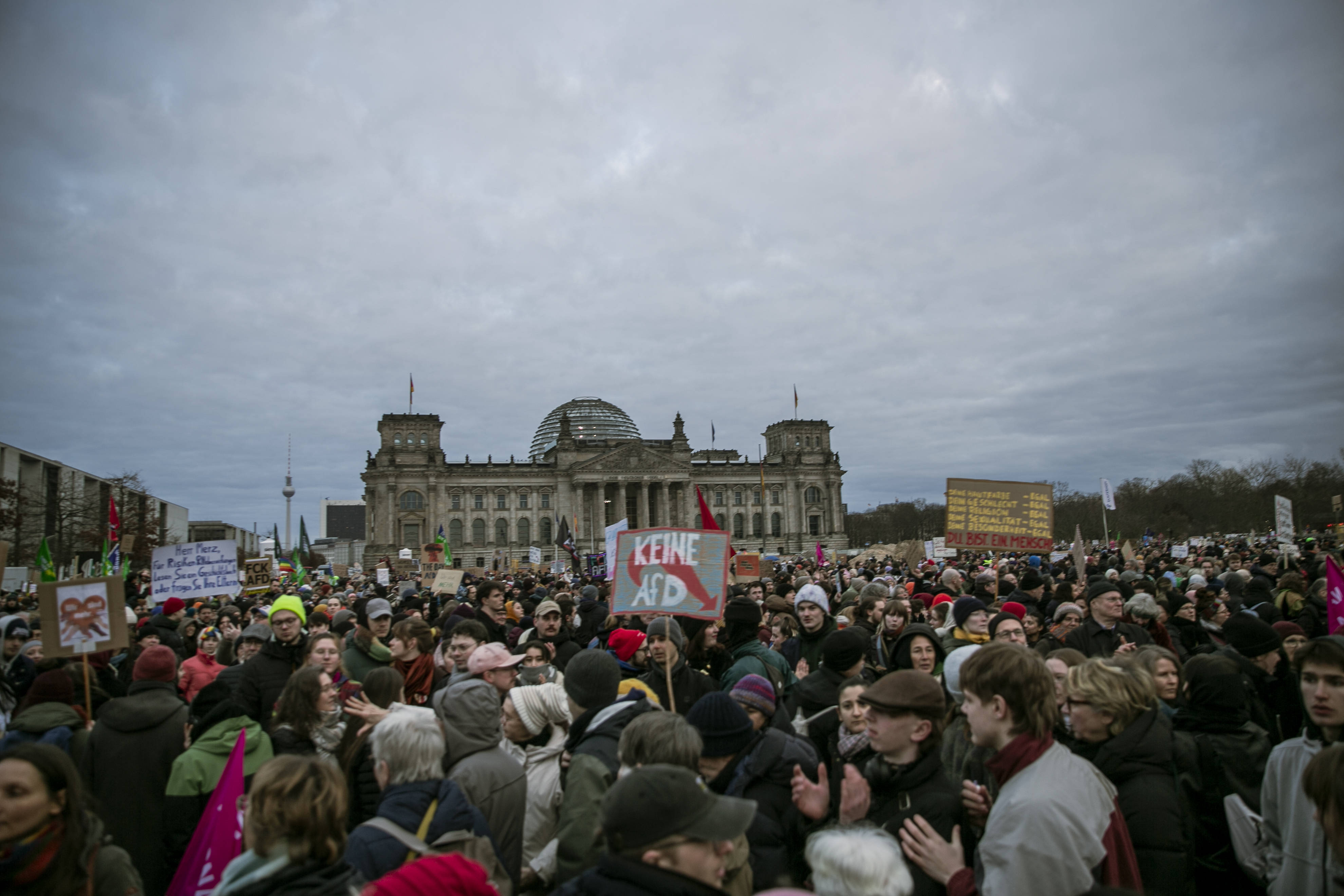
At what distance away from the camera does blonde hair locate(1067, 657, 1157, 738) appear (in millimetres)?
3506

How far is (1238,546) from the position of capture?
28.8m

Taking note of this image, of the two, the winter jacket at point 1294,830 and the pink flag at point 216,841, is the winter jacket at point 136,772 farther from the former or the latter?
the winter jacket at point 1294,830

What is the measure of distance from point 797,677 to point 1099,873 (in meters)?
3.98

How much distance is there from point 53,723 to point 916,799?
4.95 m

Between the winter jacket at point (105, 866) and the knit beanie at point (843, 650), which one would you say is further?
the knit beanie at point (843, 650)

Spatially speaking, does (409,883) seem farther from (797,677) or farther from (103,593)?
(103,593)

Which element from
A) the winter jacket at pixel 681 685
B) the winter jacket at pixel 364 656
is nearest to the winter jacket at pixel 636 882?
the winter jacket at pixel 681 685

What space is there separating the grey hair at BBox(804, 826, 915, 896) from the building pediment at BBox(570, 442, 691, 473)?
272 feet

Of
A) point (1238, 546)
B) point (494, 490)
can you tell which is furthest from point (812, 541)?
point (1238, 546)

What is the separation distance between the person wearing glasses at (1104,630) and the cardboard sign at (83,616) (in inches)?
313

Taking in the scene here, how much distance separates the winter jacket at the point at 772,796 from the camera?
10.2 feet

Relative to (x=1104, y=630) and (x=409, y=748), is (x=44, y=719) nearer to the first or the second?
(x=409, y=748)

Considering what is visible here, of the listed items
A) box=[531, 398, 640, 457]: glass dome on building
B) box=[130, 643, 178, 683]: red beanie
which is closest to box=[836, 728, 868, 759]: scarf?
box=[130, 643, 178, 683]: red beanie

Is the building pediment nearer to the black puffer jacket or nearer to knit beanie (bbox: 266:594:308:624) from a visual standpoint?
knit beanie (bbox: 266:594:308:624)
